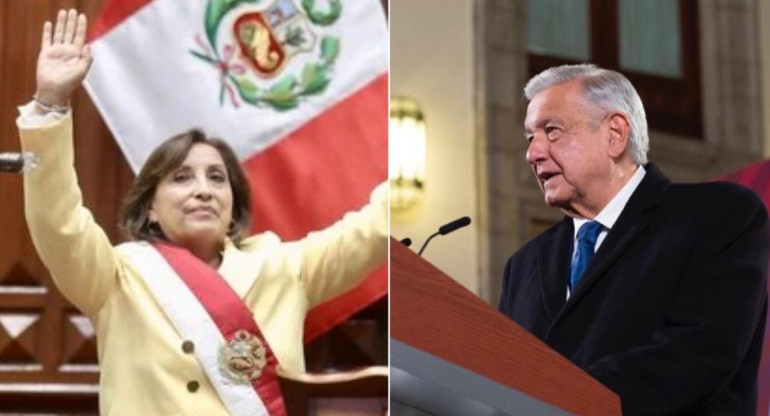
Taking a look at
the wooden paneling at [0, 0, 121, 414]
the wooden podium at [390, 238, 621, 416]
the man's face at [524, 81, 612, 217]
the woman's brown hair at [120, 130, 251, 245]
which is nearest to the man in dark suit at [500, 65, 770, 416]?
the man's face at [524, 81, 612, 217]

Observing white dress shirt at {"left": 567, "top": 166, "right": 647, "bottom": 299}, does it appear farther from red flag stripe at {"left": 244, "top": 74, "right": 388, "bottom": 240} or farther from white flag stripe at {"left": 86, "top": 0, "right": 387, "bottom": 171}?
white flag stripe at {"left": 86, "top": 0, "right": 387, "bottom": 171}

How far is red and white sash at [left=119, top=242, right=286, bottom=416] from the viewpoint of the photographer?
343 cm

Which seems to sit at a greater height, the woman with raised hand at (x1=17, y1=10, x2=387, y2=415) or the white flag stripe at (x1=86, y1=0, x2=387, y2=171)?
the white flag stripe at (x1=86, y1=0, x2=387, y2=171)

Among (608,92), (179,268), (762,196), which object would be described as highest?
(608,92)

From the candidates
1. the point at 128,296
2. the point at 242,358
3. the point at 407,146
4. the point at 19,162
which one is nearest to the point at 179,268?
the point at 128,296

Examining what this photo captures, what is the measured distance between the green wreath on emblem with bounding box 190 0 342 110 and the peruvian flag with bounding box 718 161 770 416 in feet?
3.28

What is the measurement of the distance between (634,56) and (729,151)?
413mm

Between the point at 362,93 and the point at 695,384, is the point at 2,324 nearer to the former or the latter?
the point at 362,93

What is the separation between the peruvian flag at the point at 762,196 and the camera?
309cm

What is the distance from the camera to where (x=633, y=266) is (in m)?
2.63

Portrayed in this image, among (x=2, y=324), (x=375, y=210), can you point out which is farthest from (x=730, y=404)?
(x=2, y=324)

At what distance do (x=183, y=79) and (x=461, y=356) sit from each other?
6.10 ft

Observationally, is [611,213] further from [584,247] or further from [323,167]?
[323,167]

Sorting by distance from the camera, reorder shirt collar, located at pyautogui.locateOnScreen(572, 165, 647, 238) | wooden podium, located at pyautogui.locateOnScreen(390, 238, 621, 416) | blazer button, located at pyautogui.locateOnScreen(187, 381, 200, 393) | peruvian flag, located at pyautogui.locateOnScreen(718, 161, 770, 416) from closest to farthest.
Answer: wooden podium, located at pyautogui.locateOnScreen(390, 238, 621, 416) → shirt collar, located at pyautogui.locateOnScreen(572, 165, 647, 238) → peruvian flag, located at pyautogui.locateOnScreen(718, 161, 770, 416) → blazer button, located at pyautogui.locateOnScreen(187, 381, 200, 393)
